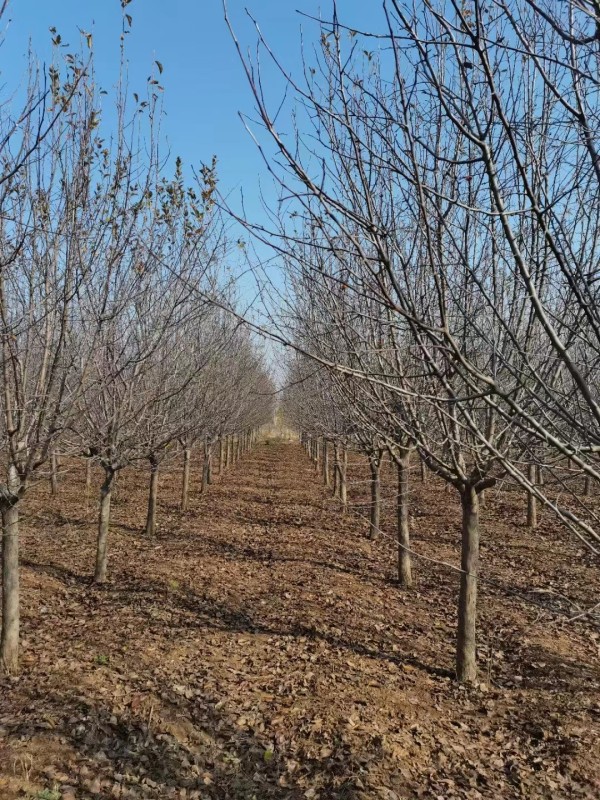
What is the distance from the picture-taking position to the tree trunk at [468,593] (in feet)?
15.8

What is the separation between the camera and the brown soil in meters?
3.65

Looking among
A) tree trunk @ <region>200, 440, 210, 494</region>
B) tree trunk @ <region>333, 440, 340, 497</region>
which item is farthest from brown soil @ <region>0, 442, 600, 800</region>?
tree trunk @ <region>200, 440, 210, 494</region>

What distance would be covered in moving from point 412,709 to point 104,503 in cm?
489

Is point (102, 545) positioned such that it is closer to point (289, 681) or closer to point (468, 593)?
point (289, 681)

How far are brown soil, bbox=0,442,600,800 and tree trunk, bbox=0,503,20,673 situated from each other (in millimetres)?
235

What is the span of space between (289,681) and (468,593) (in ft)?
6.00

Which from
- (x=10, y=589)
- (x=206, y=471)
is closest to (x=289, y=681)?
(x=10, y=589)

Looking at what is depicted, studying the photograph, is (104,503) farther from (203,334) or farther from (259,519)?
(259,519)

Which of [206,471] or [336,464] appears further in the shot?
[206,471]

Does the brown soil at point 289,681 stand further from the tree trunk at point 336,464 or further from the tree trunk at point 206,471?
the tree trunk at point 206,471

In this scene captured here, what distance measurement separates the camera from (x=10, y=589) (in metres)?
4.48

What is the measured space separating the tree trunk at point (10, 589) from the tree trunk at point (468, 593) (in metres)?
3.85

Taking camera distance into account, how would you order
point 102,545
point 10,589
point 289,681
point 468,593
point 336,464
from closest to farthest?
point 10,589
point 468,593
point 289,681
point 102,545
point 336,464

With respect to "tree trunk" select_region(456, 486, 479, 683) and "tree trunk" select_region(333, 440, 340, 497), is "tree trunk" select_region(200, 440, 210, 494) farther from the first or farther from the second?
"tree trunk" select_region(456, 486, 479, 683)
